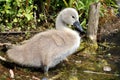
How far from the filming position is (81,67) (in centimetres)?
576

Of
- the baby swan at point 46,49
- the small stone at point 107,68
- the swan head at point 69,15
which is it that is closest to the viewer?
the baby swan at point 46,49

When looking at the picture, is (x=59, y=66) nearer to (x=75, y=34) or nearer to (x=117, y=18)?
(x=75, y=34)

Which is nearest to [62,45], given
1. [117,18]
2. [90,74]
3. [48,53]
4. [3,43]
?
[48,53]

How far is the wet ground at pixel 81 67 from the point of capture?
208 inches

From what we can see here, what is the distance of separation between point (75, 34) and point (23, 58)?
2.48 feet

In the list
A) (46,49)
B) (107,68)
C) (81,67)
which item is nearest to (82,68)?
(81,67)

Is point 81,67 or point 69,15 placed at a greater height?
point 69,15

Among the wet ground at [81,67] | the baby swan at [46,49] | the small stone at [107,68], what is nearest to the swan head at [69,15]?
the baby swan at [46,49]

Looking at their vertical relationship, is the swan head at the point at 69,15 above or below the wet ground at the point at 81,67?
above

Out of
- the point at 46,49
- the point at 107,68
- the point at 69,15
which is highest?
the point at 69,15

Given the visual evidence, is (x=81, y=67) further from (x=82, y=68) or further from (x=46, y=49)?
(x=46, y=49)

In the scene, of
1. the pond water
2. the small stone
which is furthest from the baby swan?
the small stone

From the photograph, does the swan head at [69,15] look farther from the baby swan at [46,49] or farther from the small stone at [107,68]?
the small stone at [107,68]

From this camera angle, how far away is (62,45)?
5.32 meters
